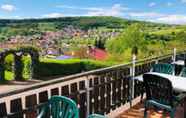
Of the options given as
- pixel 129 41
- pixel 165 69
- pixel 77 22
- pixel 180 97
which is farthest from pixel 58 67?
pixel 77 22

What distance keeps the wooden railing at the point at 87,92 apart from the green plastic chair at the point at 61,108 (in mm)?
391

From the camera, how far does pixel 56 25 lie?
8319 centimetres

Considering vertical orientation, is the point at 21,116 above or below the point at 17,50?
above

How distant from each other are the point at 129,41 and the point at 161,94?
57683 mm

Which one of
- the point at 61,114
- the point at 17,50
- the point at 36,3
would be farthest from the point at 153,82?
the point at 36,3

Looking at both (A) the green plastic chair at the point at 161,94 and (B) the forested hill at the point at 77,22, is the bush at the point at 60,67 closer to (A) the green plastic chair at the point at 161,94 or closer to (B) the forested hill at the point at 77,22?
(A) the green plastic chair at the point at 161,94

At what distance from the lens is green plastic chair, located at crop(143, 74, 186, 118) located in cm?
389

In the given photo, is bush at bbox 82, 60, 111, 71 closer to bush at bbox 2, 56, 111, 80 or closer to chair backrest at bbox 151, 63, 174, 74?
bush at bbox 2, 56, 111, 80

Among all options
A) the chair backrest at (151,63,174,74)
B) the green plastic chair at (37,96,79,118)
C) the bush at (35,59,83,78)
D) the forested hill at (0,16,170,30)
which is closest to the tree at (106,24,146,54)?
the forested hill at (0,16,170,30)

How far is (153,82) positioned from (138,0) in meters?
105

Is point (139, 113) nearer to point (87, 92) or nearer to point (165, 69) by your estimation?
point (165, 69)

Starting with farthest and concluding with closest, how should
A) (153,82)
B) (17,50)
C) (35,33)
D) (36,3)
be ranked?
(36,3)
(35,33)
(17,50)
(153,82)

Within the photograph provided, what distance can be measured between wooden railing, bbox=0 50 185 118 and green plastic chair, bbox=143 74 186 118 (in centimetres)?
77

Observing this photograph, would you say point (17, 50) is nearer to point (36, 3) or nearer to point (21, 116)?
point (21, 116)
